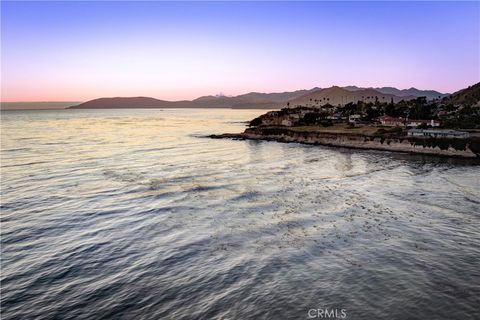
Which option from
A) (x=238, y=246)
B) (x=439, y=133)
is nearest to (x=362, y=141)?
(x=439, y=133)

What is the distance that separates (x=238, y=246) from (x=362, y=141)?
65.7m

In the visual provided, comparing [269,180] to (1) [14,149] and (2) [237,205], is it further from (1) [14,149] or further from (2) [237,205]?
(1) [14,149]

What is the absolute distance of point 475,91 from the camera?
198 m

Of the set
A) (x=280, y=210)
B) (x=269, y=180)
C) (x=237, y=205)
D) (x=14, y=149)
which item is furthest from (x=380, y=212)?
(x=14, y=149)

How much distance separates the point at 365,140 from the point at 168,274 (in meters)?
70.9

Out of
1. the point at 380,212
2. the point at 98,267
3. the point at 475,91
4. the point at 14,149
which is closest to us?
the point at 98,267

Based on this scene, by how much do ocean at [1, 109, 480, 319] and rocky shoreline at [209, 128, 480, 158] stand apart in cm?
2163

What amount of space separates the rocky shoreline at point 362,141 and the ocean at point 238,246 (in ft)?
71.0

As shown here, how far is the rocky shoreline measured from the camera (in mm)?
67625

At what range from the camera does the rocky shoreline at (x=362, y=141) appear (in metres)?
67.6

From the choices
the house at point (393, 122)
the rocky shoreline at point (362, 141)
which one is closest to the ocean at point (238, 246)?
the rocky shoreline at point (362, 141)

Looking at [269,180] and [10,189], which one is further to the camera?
[269,180]

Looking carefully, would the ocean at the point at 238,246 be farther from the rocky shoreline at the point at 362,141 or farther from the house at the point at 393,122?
the house at the point at 393,122

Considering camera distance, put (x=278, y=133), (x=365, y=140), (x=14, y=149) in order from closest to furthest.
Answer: (x=14, y=149)
(x=365, y=140)
(x=278, y=133)
